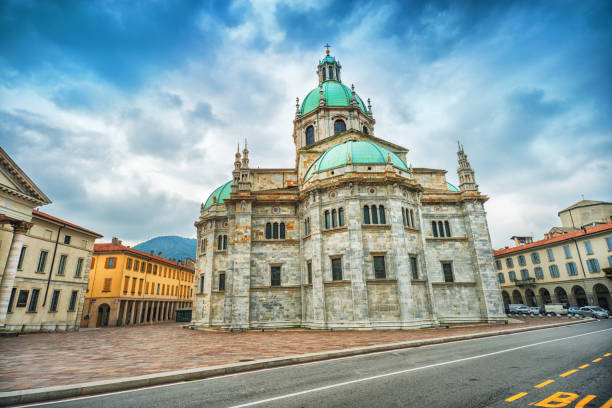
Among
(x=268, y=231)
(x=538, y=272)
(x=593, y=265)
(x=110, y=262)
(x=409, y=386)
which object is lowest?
(x=409, y=386)

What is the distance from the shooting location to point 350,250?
25.1m

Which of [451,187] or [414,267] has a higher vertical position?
[451,187]

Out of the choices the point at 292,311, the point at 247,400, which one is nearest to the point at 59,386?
the point at 247,400

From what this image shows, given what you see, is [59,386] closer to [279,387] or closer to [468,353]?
[279,387]

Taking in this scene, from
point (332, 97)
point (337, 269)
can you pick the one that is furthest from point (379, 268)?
point (332, 97)

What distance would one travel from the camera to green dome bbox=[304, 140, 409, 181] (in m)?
28.1

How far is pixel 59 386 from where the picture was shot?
25.3 ft

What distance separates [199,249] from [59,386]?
29.8m

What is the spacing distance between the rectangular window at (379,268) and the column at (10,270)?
86.9 feet

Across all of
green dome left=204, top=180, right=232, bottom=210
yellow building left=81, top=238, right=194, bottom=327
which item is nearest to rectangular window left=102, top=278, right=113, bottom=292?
yellow building left=81, top=238, right=194, bottom=327

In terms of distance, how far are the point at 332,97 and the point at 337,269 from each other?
928 inches

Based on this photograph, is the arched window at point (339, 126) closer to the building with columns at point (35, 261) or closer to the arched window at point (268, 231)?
the arched window at point (268, 231)

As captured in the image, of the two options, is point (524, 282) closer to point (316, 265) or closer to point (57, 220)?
point (316, 265)

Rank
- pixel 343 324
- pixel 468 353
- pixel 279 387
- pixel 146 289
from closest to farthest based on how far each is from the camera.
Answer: pixel 279 387 → pixel 468 353 → pixel 343 324 → pixel 146 289
